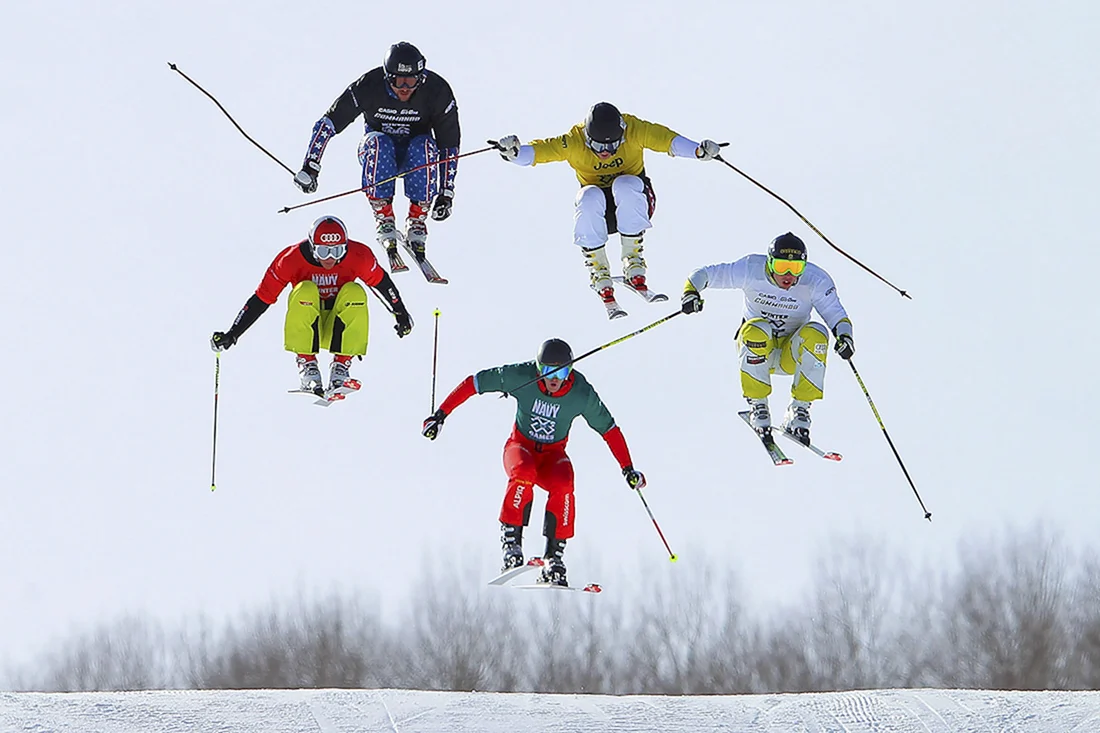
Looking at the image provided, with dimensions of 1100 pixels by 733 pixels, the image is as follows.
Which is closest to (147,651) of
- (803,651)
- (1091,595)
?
(803,651)

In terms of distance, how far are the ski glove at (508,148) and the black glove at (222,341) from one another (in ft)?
7.74

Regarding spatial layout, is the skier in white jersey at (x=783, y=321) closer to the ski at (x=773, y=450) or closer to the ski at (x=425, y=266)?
the ski at (x=773, y=450)

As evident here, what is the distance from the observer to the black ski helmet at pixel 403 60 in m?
14.1

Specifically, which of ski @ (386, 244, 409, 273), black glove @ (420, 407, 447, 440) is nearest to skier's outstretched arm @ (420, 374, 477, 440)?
black glove @ (420, 407, 447, 440)

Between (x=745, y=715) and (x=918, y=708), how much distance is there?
1278 millimetres

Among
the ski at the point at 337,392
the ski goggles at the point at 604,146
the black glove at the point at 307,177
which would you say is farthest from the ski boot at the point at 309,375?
the ski goggles at the point at 604,146

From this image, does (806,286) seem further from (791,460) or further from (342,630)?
(342,630)

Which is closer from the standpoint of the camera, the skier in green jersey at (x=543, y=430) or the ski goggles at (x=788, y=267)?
the skier in green jersey at (x=543, y=430)

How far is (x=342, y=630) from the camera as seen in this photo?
38.0 metres

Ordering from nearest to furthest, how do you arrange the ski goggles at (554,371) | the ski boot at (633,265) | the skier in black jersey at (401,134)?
the ski goggles at (554,371) < the skier in black jersey at (401,134) < the ski boot at (633,265)

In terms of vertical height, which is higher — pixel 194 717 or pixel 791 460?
pixel 791 460

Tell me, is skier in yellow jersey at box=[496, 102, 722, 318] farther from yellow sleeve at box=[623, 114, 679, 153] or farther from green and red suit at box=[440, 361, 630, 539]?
green and red suit at box=[440, 361, 630, 539]

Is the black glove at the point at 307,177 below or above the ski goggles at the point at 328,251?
above

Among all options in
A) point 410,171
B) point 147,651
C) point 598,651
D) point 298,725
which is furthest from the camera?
point 147,651
